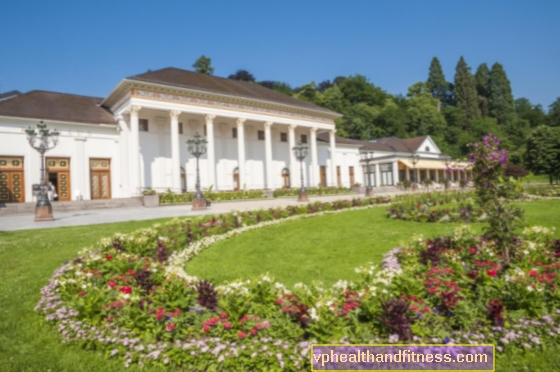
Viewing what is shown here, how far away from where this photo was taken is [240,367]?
10.4 feet

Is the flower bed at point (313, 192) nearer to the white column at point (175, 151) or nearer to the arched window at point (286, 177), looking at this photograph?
the arched window at point (286, 177)

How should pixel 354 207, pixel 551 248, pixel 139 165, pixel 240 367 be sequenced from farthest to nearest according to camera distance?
pixel 139 165 → pixel 354 207 → pixel 551 248 → pixel 240 367

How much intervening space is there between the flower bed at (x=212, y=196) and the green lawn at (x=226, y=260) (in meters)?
13.6

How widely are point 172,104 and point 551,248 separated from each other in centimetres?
2846

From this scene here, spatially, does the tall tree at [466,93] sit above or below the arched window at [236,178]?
above

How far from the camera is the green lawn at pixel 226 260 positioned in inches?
137

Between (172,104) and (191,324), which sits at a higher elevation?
(172,104)

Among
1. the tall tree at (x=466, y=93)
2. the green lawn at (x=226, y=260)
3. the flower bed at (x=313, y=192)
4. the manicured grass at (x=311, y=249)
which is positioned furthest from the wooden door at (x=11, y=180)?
the tall tree at (x=466, y=93)

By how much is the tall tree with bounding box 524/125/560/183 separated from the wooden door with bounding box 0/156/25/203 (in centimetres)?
5257

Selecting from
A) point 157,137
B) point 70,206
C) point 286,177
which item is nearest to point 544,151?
point 286,177

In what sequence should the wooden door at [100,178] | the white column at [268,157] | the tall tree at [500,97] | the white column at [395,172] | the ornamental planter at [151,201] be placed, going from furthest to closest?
1. the tall tree at [500,97]
2. the white column at [395,172]
3. the white column at [268,157]
4. the wooden door at [100,178]
5. the ornamental planter at [151,201]

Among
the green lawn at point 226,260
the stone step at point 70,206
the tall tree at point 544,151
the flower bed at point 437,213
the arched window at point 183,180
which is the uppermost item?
the tall tree at point 544,151

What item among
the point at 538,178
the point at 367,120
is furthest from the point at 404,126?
the point at 538,178

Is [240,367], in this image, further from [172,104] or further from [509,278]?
[172,104]
